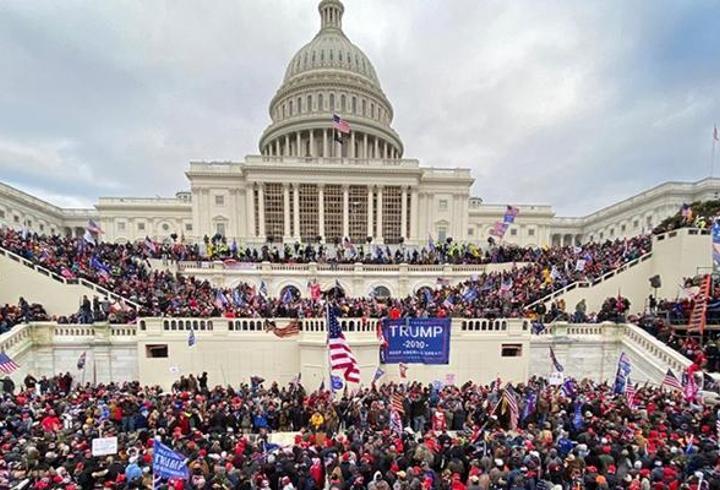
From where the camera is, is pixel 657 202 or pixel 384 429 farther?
pixel 657 202

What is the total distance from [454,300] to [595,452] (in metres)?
14.2

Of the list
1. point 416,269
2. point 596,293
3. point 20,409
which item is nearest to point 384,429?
point 20,409

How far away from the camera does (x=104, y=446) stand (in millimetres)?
7531

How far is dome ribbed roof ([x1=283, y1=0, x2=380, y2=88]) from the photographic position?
224 ft

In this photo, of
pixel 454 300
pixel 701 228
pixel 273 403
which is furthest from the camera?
pixel 454 300

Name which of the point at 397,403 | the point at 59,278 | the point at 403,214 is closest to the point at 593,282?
the point at 397,403

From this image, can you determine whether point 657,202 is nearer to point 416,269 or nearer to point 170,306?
point 416,269

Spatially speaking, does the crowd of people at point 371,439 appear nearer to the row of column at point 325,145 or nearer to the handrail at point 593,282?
the handrail at point 593,282

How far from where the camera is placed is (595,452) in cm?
822

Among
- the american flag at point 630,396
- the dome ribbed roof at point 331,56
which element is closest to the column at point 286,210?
the dome ribbed roof at point 331,56

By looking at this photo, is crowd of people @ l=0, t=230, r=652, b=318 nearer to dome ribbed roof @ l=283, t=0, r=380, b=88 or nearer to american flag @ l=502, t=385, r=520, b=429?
american flag @ l=502, t=385, r=520, b=429

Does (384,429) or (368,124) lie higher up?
(368,124)

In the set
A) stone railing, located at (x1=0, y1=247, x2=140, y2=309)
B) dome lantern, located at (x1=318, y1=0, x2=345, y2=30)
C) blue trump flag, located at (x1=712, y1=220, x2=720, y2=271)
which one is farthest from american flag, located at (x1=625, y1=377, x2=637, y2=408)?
dome lantern, located at (x1=318, y1=0, x2=345, y2=30)

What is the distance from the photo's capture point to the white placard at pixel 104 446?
7.50m
